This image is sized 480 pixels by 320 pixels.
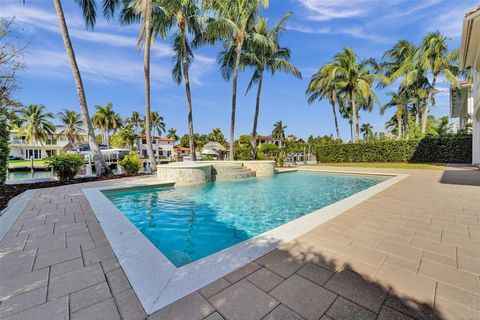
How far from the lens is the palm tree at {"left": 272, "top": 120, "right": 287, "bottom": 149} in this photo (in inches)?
2074

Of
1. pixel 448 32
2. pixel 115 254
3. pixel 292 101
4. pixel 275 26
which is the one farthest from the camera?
pixel 292 101

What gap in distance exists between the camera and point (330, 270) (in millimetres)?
2020

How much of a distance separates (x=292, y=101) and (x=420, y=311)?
85.2ft

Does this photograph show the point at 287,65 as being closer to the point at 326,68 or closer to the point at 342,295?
the point at 326,68

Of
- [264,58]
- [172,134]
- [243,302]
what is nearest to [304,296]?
[243,302]

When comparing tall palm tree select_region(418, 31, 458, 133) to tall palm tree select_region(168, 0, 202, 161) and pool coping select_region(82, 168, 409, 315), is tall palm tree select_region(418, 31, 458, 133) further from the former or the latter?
pool coping select_region(82, 168, 409, 315)

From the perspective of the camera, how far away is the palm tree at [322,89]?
67.8 feet

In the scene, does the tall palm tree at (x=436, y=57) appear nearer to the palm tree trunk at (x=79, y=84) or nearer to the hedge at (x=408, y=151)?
the hedge at (x=408, y=151)

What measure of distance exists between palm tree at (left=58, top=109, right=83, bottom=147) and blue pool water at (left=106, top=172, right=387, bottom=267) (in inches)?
1500

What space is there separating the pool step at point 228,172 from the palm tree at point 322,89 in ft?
46.3

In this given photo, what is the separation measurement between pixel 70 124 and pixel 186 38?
33.9 meters

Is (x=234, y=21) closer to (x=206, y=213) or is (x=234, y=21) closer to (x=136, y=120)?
(x=206, y=213)

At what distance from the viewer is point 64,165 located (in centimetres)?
896

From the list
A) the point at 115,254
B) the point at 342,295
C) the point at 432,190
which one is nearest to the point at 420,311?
the point at 342,295
